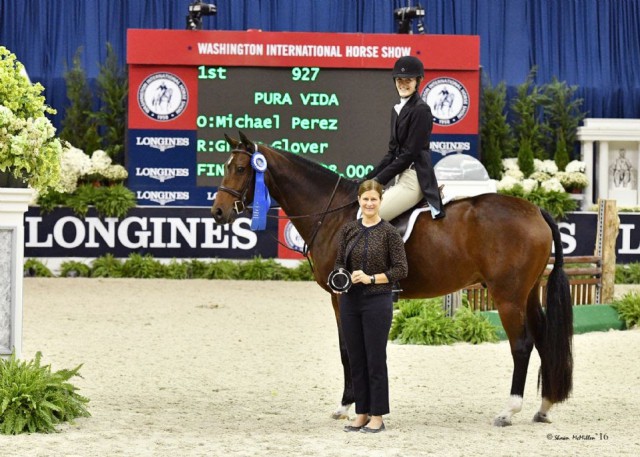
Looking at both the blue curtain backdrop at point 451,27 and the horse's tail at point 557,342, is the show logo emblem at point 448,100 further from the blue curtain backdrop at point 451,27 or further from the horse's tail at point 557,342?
the horse's tail at point 557,342

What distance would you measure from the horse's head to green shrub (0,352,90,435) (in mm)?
1351

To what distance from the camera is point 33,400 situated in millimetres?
6383

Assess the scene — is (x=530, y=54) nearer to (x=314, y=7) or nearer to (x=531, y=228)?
(x=314, y=7)

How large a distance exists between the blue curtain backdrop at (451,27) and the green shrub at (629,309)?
28.7 ft

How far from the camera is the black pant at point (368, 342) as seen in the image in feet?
20.7

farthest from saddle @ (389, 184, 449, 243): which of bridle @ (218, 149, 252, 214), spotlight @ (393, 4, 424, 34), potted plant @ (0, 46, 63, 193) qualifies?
spotlight @ (393, 4, 424, 34)

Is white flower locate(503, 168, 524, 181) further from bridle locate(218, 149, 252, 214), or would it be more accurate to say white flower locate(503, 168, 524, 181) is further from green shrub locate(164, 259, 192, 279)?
bridle locate(218, 149, 252, 214)

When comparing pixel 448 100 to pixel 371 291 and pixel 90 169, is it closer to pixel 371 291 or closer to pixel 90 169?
pixel 90 169

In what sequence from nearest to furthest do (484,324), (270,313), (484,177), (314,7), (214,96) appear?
(484,324), (484,177), (270,313), (214,96), (314,7)

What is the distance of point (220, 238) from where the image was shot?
1570cm

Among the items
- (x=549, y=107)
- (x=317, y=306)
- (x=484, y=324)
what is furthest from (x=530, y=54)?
(x=484, y=324)

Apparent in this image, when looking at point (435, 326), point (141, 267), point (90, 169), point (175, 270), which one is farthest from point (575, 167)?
point (435, 326)

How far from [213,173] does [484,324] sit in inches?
239

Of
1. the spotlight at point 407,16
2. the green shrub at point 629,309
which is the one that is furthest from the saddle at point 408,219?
the spotlight at point 407,16
